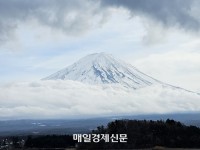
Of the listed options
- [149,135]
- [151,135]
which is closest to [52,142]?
[149,135]

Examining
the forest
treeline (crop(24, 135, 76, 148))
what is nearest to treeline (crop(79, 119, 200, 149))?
the forest

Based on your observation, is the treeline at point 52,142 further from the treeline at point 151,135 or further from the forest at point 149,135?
the treeline at point 151,135

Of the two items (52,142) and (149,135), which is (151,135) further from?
(52,142)

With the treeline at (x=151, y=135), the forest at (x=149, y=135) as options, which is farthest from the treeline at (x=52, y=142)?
the treeline at (x=151, y=135)

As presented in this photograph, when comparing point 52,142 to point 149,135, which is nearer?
point 149,135

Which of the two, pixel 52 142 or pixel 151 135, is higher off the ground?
pixel 151 135

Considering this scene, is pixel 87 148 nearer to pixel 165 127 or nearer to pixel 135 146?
pixel 135 146

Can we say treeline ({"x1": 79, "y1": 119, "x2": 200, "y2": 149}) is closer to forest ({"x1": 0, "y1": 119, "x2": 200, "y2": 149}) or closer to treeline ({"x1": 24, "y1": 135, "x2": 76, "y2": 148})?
forest ({"x1": 0, "y1": 119, "x2": 200, "y2": 149})

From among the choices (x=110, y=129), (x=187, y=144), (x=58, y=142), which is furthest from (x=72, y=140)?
(x=187, y=144)
